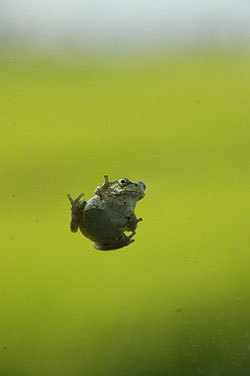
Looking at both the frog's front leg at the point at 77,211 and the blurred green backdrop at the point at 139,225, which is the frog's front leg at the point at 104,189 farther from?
the blurred green backdrop at the point at 139,225

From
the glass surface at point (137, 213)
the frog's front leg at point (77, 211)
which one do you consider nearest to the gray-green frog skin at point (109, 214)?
the frog's front leg at point (77, 211)

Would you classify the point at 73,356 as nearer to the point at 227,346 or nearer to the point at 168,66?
the point at 227,346

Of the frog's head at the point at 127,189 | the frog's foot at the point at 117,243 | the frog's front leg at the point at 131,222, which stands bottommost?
the frog's foot at the point at 117,243

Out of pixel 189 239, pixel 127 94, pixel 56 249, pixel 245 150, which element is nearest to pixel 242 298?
pixel 189 239

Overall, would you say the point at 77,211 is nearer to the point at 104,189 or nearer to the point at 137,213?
the point at 104,189

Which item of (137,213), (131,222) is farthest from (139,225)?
(131,222)

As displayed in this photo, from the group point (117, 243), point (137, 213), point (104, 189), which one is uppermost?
point (137, 213)

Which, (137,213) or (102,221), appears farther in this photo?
(137,213)
